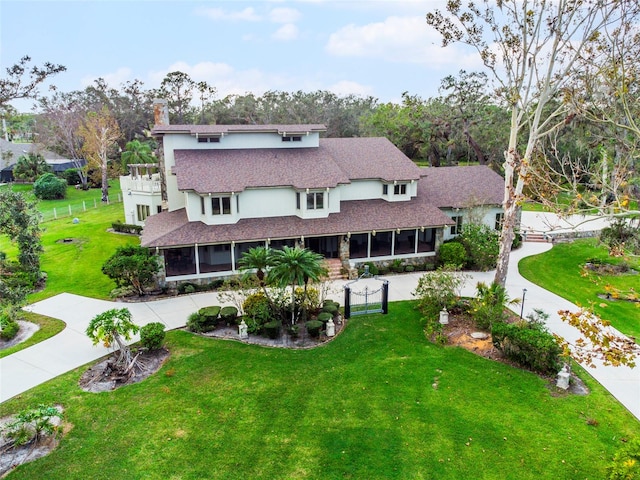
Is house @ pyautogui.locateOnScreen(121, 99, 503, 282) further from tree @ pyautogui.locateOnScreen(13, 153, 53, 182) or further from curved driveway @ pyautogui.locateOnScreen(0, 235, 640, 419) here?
tree @ pyautogui.locateOnScreen(13, 153, 53, 182)

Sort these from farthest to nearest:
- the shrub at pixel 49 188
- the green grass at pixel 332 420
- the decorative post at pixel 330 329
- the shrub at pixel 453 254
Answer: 1. the shrub at pixel 49 188
2. the shrub at pixel 453 254
3. the decorative post at pixel 330 329
4. the green grass at pixel 332 420

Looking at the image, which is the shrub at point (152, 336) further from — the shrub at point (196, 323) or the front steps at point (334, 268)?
the front steps at point (334, 268)

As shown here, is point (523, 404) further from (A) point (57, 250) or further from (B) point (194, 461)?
(A) point (57, 250)

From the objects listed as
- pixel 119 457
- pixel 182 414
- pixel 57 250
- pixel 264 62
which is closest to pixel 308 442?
pixel 182 414

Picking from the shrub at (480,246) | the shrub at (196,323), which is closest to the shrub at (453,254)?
the shrub at (480,246)

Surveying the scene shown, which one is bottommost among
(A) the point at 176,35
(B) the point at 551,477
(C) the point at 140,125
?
(B) the point at 551,477

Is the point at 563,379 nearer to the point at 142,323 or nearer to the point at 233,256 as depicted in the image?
the point at 233,256
